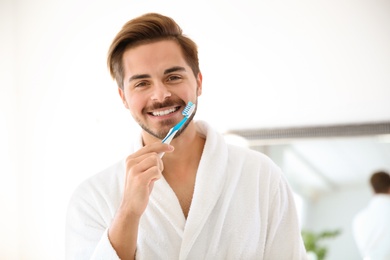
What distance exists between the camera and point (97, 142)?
2.92m

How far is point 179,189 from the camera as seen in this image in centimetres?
110

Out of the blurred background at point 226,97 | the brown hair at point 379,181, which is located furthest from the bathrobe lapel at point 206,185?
the brown hair at point 379,181

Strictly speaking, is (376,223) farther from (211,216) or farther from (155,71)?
(155,71)

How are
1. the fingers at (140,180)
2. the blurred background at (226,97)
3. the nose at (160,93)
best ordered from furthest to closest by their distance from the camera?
the blurred background at (226,97) < the nose at (160,93) < the fingers at (140,180)

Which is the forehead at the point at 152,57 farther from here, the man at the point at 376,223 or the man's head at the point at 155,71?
the man at the point at 376,223

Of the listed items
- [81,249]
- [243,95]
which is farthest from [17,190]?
[81,249]

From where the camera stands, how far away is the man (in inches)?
101

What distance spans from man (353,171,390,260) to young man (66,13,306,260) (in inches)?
64.9

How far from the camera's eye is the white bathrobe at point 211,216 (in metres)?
1.01

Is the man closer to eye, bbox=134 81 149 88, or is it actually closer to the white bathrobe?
the white bathrobe

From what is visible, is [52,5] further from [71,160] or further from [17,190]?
[17,190]

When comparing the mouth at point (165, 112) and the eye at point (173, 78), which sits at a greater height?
the eye at point (173, 78)

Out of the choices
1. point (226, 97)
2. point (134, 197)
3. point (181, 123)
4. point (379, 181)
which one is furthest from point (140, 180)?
point (379, 181)

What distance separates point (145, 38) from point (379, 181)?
1867mm
